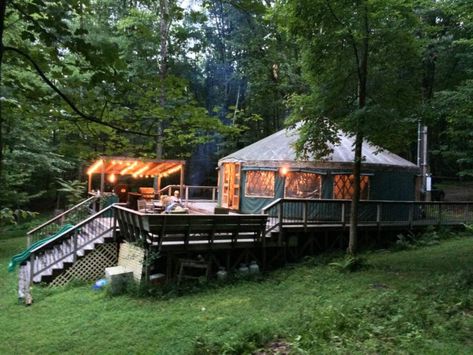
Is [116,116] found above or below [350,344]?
above

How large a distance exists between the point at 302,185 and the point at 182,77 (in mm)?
10355

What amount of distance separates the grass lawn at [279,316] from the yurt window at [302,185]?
3782 mm

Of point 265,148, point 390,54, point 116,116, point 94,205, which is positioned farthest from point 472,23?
point 94,205

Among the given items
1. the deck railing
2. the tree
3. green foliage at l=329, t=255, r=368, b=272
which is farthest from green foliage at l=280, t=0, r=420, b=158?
green foliage at l=329, t=255, r=368, b=272

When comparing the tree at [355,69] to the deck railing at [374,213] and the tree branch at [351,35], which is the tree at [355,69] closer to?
the tree branch at [351,35]

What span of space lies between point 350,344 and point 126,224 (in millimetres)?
6459

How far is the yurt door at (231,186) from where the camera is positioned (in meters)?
14.5

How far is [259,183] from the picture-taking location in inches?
543

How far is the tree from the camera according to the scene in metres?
8.42

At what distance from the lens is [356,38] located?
28.9 feet

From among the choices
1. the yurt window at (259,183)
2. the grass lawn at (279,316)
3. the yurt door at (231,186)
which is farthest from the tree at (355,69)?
the yurt door at (231,186)

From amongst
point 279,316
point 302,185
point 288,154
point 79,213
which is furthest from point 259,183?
point 279,316

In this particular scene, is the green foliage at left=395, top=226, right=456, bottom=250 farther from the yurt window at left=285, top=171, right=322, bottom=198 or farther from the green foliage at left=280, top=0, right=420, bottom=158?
the green foliage at left=280, top=0, right=420, bottom=158

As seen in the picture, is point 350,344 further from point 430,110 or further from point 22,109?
point 430,110
